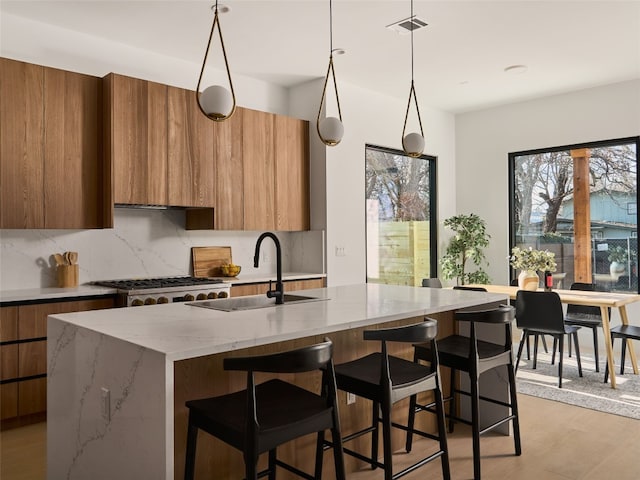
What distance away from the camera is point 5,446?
321cm

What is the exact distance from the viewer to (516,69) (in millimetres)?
5234

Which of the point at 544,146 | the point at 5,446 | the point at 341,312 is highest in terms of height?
the point at 544,146

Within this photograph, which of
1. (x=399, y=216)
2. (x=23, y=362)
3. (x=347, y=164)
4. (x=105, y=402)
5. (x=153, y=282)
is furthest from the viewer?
(x=399, y=216)

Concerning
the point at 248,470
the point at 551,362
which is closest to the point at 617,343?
the point at 551,362

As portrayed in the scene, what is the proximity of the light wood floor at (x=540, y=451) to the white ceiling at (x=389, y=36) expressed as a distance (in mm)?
2941

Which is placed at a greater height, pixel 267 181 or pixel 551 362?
pixel 267 181

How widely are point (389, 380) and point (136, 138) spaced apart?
116 inches

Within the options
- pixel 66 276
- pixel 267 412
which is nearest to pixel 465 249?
pixel 66 276

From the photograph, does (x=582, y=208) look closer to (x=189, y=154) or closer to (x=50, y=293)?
(x=189, y=154)

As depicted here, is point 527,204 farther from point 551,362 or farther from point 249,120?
point 249,120

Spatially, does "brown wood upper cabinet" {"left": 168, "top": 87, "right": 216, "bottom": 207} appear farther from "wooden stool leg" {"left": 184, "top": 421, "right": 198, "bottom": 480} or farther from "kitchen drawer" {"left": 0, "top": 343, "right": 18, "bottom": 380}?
"wooden stool leg" {"left": 184, "top": 421, "right": 198, "bottom": 480}

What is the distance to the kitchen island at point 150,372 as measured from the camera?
1.76 meters

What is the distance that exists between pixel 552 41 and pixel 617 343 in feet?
10.8

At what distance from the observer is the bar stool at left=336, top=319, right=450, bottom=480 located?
2.22 meters
